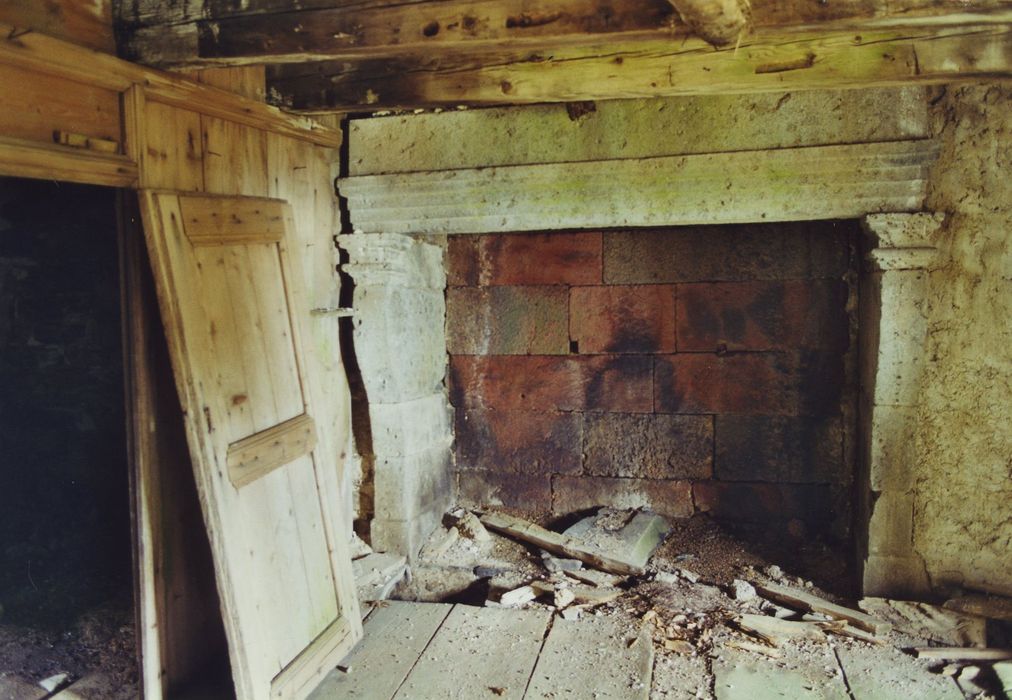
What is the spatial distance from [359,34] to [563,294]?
2.10 m

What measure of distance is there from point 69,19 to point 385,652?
264cm

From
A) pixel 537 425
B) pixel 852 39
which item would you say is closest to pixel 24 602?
pixel 537 425

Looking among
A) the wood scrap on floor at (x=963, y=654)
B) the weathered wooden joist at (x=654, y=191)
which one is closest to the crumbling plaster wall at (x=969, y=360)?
the weathered wooden joist at (x=654, y=191)

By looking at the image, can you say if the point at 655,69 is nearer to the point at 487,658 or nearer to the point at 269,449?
the point at 269,449

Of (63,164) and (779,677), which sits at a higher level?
(63,164)

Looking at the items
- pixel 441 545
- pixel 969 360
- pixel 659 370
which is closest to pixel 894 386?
pixel 969 360

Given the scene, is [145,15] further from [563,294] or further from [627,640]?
[627,640]

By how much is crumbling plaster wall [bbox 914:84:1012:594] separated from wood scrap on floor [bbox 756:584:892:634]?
0.39 metres

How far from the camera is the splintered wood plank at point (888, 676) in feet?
8.67

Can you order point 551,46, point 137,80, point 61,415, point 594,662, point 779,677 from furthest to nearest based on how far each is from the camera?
point 61,415
point 594,662
point 779,677
point 137,80
point 551,46

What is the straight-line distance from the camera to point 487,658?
116 inches

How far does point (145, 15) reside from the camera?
242cm

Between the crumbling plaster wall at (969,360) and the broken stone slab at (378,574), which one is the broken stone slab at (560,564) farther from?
the crumbling plaster wall at (969,360)

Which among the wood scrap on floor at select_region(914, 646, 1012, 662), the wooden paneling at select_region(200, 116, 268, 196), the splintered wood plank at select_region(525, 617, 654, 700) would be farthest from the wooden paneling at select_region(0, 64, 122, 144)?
the wood scrap on floor at select_region(914, 646, 1012, 662)
